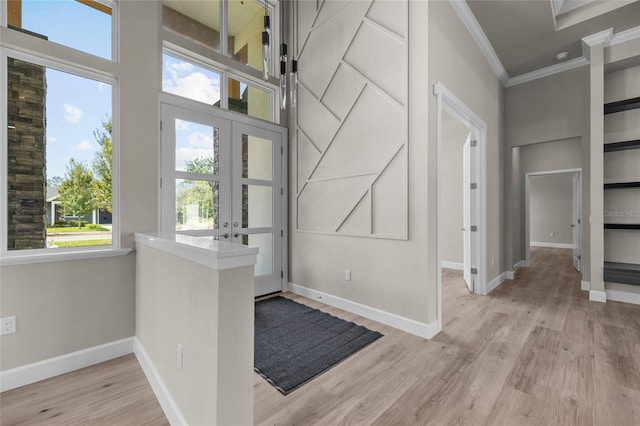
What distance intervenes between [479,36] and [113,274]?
486cm

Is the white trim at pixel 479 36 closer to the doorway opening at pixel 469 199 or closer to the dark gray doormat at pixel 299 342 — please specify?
the doorway opening at pixel 469 199

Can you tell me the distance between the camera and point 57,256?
210 cm

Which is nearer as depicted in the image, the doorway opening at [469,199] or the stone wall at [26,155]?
the stone wall at [26,155]

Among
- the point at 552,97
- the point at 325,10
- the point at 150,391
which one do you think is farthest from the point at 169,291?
the point at 552,97

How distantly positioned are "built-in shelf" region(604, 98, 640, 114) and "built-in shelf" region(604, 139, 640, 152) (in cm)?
46

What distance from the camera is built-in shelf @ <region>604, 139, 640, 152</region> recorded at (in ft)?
11.6

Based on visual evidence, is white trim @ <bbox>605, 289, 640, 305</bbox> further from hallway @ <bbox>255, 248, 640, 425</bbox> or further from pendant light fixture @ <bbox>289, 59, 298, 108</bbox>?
pendant light fixture @ <bbox>289, 59, 298, 108</bbox>

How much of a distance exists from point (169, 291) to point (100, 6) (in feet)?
8.17

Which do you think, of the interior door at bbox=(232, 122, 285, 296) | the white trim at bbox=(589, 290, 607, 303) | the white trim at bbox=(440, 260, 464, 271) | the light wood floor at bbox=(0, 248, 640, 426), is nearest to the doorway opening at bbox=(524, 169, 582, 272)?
the white trim at bbox=(440, 260, 464, 271)

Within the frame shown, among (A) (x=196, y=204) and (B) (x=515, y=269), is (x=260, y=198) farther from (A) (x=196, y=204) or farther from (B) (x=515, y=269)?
(B) (x=515, y=269)

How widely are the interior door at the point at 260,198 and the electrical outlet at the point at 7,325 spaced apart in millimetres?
1901

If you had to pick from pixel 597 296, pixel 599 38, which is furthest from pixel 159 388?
pixel 599 38

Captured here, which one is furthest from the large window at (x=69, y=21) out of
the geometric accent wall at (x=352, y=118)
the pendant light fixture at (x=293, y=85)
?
the geometric accent wall at (x=352, y=118)

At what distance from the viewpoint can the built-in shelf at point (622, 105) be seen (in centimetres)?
359
